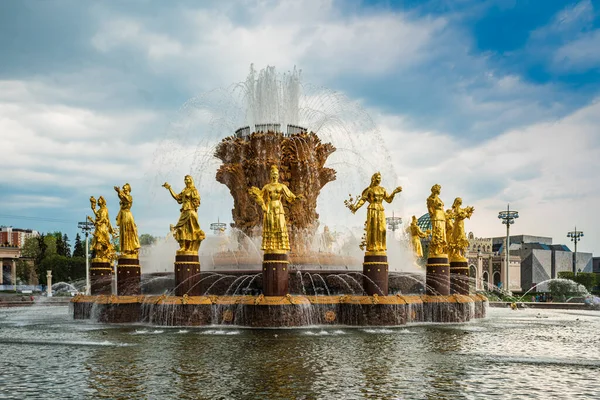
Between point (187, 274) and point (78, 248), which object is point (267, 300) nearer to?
point (187, 274)

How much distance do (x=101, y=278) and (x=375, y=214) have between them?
12929 millimetres

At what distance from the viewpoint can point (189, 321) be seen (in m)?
19.9

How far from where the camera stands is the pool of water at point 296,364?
32.8 ft

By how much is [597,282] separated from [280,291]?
9801cm

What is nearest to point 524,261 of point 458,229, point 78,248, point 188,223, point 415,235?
point 78,248

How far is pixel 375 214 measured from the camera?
2142cm

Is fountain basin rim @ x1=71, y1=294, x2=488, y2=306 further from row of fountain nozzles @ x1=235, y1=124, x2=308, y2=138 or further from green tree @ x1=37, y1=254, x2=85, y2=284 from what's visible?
green tree @ x1=37, y1=254, x2=85, y2=284

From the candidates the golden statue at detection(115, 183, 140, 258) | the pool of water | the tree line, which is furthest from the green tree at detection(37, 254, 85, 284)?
the pool of water

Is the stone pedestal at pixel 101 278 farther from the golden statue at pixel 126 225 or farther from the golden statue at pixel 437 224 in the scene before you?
the golden statue at pixel 437 224

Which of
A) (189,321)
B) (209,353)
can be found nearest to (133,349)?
(209,353)

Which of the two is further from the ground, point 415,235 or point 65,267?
point 415,235

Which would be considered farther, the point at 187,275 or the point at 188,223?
the point at 188,223

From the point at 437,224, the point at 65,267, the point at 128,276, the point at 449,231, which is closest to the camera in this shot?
the point at 128,276

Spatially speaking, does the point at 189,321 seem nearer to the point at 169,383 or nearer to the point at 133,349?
the point at 133,349
